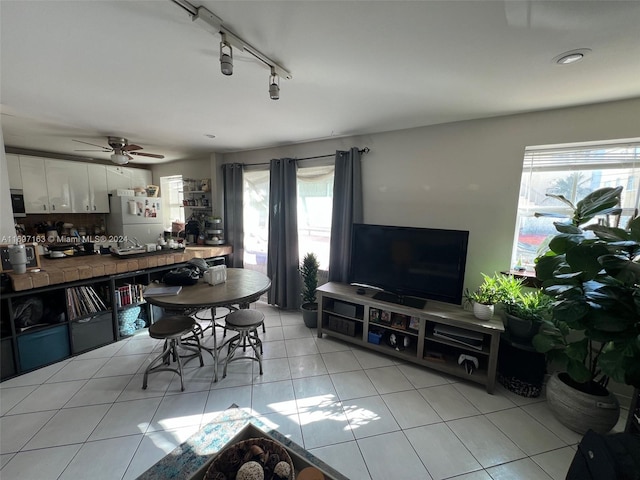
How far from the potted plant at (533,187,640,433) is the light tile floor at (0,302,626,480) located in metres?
0.25

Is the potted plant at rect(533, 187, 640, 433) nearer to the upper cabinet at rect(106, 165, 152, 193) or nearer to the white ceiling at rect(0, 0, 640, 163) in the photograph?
the white ceiling at rect(0, 0, 640, 163)

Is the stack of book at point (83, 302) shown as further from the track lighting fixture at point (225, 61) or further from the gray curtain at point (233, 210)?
the track lighting fixture at point (225, 61)

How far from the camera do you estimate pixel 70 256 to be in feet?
9.76

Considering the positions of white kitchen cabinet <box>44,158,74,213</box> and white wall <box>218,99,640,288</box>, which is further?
white kitchen cabinet <box>44,158,74,213</box>

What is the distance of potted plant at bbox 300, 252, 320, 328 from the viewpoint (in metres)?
3.13

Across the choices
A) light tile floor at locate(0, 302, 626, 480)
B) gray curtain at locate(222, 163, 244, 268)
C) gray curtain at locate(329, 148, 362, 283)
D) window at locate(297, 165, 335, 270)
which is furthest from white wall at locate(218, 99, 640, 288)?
gray curtain at locate(222, 163, 244, 268)

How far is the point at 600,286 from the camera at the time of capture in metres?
1.46

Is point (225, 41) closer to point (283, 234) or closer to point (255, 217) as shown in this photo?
point (283, 234)

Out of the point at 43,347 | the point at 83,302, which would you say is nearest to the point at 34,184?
the point at 83,302

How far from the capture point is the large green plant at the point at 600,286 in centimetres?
133

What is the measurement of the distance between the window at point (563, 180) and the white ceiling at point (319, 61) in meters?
0.43

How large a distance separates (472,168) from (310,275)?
6.92ft

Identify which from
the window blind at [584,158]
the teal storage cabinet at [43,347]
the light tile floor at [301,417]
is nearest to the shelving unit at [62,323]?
the teal storage cabinet at [43,347]

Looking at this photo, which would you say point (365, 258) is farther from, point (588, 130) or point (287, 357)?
point (588, 130)
